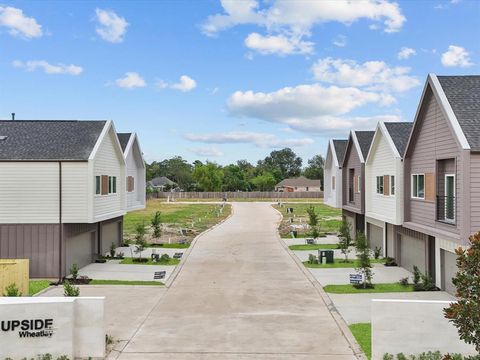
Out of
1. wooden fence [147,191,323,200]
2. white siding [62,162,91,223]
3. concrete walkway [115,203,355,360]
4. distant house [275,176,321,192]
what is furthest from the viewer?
distant house [275,176,321,192]

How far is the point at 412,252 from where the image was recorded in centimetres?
2314

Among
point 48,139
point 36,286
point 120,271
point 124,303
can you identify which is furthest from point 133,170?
point 124,303

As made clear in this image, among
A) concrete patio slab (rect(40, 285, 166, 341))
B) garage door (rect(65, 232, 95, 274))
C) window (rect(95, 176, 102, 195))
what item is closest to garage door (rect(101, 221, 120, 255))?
garage door (rect(65, 232, 95, 274))

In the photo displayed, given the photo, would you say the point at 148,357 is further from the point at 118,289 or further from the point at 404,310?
the point at 118,289

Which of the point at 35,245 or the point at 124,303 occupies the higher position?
the point at 35,245

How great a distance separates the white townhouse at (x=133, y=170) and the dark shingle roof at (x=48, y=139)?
745 cm

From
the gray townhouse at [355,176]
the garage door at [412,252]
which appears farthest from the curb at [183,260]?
the garage door at [412,252]

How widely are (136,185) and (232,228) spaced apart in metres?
12.8

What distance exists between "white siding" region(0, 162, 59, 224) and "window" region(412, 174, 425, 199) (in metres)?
15.7

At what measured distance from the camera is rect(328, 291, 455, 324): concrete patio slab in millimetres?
15484

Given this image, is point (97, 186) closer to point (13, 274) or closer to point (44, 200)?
point (44, 200)

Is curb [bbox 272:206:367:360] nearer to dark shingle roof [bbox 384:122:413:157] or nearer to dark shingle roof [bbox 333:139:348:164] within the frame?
dark shingle roof [bbox 384:122:413:157]

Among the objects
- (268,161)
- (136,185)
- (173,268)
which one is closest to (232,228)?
(136,185)

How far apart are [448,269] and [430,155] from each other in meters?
4.41
